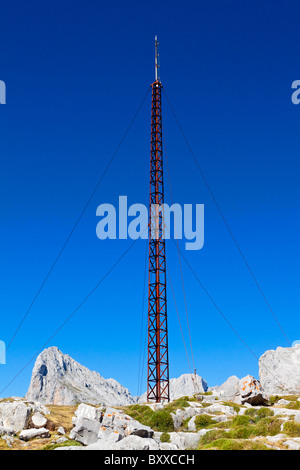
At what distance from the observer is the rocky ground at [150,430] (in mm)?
19750

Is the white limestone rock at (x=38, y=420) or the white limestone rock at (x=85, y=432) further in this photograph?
the white limestone rock at (x=38, y=420)

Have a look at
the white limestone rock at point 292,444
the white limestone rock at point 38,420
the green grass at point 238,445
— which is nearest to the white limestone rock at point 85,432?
the white limestone rock at point 38,420

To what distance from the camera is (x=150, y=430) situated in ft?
82.3

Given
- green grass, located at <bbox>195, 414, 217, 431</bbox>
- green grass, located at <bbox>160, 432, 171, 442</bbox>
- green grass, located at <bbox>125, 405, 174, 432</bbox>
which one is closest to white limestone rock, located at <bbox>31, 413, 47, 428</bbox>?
green grass, located at <bbox>125, 405, 174, 432</bbox>

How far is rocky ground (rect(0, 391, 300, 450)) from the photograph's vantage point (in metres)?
19.8

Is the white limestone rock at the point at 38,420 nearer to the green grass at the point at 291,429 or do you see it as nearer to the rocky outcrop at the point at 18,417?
the rocky outcrop at the point at 18,417

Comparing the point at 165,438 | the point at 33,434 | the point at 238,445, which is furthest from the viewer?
the point at 33,434

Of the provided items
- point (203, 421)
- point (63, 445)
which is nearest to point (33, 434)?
point (63, 445)

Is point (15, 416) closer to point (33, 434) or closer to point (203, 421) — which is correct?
point (33, 434)

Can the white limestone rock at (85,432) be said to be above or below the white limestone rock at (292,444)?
above

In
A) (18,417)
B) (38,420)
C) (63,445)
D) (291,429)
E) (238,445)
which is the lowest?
(63,445)

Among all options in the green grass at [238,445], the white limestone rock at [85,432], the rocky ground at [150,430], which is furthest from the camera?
the white limestone rock at [85,432]
